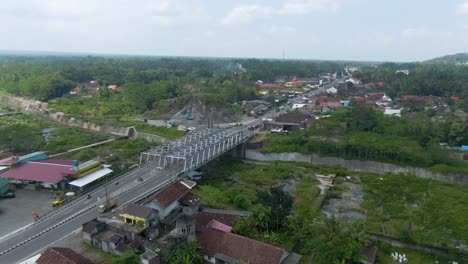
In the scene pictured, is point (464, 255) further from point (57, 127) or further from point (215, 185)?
point (57, 127)

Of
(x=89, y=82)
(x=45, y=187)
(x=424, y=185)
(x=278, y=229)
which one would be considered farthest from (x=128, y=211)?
(x=89, y=82)

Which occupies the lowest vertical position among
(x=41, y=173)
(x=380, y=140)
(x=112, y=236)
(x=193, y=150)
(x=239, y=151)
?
(x=239, y=151)

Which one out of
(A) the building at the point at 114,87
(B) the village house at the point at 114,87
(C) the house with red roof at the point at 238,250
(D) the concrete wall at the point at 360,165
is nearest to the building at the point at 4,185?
(C) the house with red roof at the point at 238,250

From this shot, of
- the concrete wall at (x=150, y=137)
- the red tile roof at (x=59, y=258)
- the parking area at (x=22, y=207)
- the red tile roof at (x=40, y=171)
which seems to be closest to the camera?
the red tile roof at (x=59, y=258)

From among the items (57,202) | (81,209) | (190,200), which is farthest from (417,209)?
(57,202)

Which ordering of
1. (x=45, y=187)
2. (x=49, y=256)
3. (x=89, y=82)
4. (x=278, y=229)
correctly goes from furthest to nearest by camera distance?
(x=89, y=82), (x=45, y=187), (x=278, y=229), (x=49, y=256)

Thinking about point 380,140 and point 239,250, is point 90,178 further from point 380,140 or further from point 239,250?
point 380,140

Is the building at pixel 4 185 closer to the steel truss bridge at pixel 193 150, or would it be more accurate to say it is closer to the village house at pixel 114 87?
the steel truss bridge at pixel 193 150
